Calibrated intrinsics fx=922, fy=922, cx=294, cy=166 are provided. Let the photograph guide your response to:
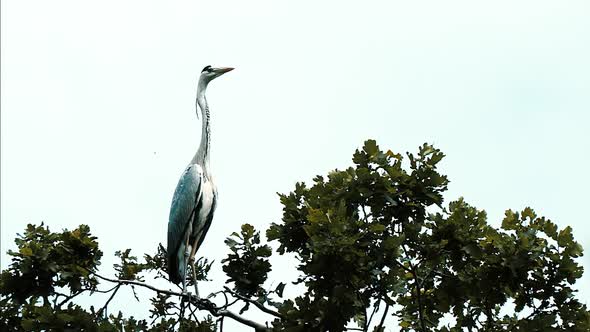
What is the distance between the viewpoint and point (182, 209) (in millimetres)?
11953

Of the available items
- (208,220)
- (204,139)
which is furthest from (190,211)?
(204,139)

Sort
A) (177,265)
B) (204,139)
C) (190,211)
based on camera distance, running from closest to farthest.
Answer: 1. (177,265)
2. (190,211)
3. (204,139)

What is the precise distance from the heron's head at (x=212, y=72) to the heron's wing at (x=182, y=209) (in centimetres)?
209

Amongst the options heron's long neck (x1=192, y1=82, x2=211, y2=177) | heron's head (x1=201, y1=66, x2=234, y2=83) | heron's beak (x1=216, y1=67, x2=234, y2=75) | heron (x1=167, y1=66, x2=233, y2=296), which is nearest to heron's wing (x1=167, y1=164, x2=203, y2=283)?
heron (x1=167, y1=66, x2=233, y2=296)

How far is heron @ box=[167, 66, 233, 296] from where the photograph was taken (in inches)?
458

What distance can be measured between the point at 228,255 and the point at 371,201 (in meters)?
1.62

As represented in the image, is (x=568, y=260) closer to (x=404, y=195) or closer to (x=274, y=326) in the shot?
(x=404, y=195)

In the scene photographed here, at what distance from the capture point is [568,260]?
338 inches

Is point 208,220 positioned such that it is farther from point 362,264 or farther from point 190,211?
point 362,264

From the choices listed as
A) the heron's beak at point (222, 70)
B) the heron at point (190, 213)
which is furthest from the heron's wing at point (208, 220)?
the heron's beak at point (222, 70)

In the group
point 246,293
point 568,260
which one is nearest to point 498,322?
point 568,260

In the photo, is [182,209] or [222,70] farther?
[222,70]

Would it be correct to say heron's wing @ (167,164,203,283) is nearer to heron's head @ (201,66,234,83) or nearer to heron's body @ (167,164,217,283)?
heron's body @ (167,164,217,283)

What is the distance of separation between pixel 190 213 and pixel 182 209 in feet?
0.38
